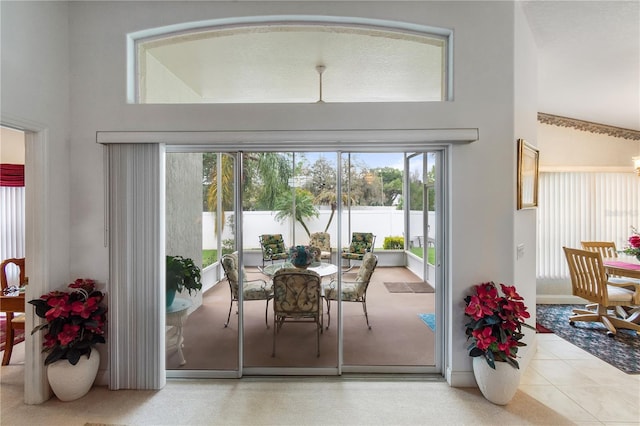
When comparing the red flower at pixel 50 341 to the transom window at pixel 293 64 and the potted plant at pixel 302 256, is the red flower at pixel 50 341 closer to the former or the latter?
the potted plant at pixel 302 256

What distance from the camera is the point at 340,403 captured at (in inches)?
97.0

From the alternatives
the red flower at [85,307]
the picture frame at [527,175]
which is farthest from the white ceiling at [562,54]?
the red flower at [85,307]

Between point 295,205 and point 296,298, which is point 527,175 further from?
point 296,298

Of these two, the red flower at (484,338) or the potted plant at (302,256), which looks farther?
the potted plant at (302,256)

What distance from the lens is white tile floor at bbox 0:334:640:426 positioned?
228 centimetres

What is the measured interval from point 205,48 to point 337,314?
279cm

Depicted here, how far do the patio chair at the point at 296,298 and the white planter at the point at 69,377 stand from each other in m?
1.51

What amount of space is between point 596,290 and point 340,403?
3494 millimetres

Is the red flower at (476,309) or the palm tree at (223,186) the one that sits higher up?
the palm tree at (223,186)

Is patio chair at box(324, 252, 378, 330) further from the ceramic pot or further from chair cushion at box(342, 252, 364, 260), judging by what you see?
the ceramic pot

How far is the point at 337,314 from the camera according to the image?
9.67 feet

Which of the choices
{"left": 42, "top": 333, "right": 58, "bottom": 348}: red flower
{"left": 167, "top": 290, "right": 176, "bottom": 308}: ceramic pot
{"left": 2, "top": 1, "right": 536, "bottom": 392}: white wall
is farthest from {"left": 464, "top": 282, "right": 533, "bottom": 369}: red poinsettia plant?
{"left": 42, "top": 333, "right": 58, "bottom": 348}: red flower

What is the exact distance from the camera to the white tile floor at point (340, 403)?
2.28 metres

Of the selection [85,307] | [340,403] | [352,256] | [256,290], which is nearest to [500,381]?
[340,403]
